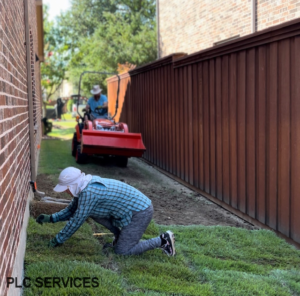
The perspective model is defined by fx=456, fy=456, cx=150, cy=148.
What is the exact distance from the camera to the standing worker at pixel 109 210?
4.52m

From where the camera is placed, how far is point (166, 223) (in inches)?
259

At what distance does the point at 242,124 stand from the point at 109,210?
3.01m

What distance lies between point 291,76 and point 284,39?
0.51 metres

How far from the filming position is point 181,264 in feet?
15.5

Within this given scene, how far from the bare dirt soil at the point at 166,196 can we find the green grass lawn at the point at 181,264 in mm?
716

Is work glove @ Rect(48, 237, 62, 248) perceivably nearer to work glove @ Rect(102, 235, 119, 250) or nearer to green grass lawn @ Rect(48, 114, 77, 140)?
work glove @ Rect(102, 235, 119, 250)

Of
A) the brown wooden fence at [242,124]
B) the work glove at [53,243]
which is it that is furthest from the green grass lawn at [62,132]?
the work glove at [53,243]

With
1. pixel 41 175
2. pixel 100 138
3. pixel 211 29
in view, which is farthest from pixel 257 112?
pixel 211 29

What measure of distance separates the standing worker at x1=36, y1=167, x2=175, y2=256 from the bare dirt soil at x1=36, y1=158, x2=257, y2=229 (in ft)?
5.72

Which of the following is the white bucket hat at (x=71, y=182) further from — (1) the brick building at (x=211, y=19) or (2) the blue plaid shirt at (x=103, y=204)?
(1) the brick building at (x=211, y=19)

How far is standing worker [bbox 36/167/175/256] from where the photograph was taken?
14.8ft

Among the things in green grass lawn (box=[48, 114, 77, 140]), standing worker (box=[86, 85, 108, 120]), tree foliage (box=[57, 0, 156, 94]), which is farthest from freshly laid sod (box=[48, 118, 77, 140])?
tree foliage (box=[57, 0, 156, 94])

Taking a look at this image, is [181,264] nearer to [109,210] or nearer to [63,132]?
[109,210]

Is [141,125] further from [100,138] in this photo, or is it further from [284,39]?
[284,39]
